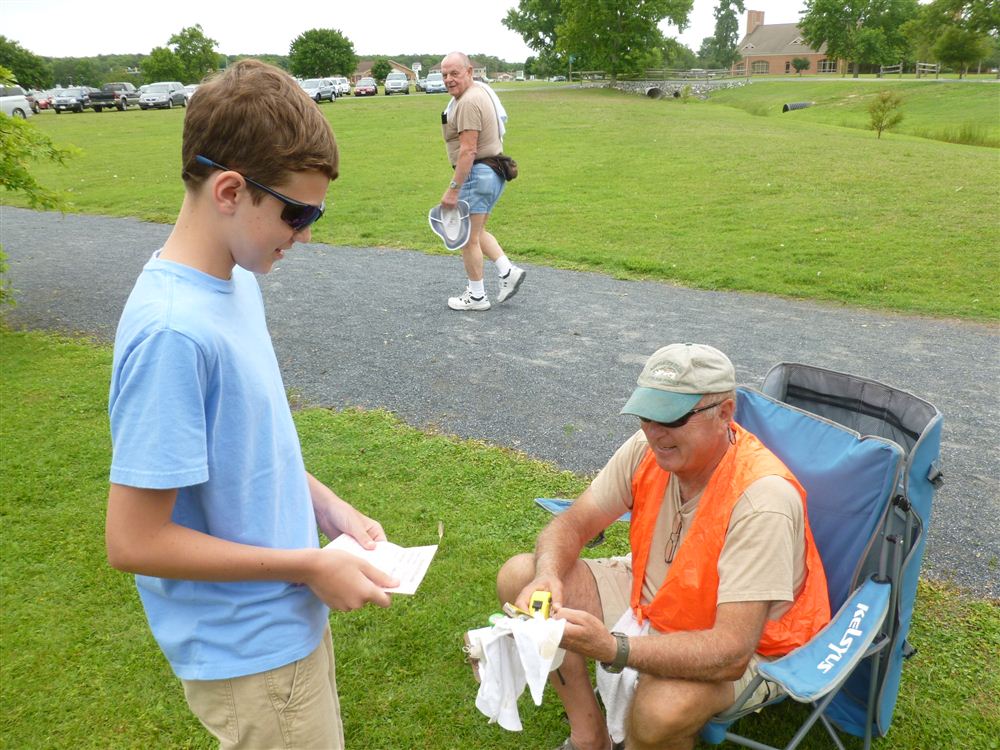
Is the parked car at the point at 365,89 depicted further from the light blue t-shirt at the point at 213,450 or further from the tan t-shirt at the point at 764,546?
the light blue t-shirt at the point at 213,450

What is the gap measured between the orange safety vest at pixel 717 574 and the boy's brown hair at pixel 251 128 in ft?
5.42

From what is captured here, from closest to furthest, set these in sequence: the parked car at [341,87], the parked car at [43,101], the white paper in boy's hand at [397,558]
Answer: the white paper in boy's hand at [397,558], the parked car at [43,101], the parked car at [341,87]

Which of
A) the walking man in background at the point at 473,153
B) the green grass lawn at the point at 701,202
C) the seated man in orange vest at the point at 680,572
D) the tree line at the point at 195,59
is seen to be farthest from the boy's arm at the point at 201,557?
the tree line at the point at 195,59

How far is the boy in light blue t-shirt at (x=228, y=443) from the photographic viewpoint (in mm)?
1306

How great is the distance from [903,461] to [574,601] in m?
1.20

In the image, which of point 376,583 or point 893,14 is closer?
point 376,583

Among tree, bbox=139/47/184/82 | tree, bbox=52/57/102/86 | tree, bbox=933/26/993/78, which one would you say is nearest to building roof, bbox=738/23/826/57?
tree, bbox=933/26/993/78

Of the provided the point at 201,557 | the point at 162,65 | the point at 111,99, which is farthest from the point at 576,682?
the point at 162,65

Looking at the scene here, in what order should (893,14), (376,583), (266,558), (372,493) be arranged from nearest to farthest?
(266,558) < (376,583) < (372,493) < (893,14)

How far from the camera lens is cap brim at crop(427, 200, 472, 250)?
7.05 metres

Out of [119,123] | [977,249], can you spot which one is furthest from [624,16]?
[977,249]

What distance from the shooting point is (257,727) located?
5.25 feet

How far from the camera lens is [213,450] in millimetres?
1407

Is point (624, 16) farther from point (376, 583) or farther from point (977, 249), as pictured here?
point (376, 583)
